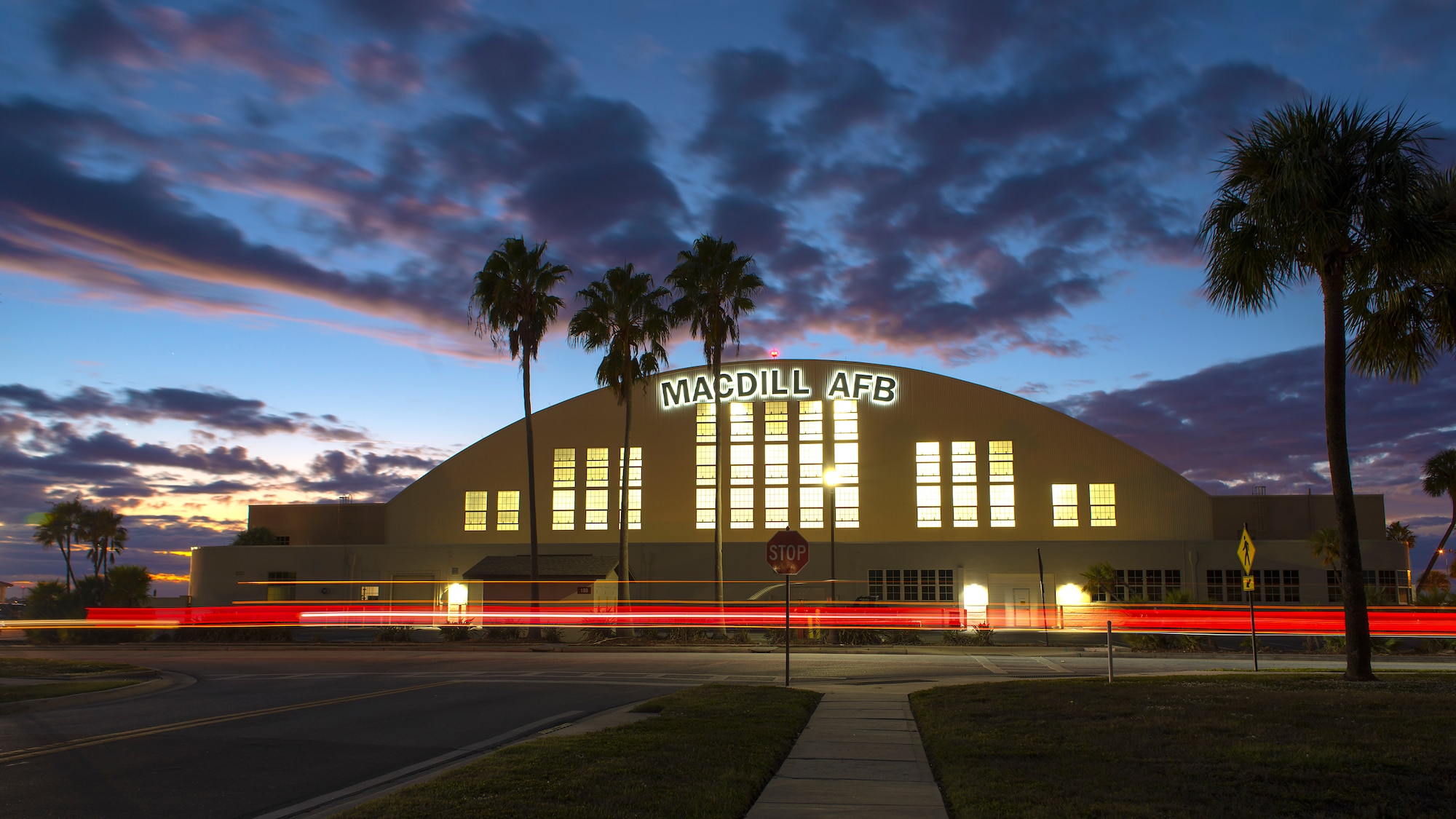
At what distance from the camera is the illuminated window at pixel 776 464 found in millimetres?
50656

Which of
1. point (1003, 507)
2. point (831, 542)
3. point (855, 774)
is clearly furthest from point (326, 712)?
point (1003, 507)

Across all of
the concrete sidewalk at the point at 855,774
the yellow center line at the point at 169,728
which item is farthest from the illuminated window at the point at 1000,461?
the concrete sidewalk at the point at 855,774

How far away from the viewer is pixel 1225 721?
13.3 m

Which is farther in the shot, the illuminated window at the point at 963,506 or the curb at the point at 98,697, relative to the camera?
the illuminated window at the point at 963,506

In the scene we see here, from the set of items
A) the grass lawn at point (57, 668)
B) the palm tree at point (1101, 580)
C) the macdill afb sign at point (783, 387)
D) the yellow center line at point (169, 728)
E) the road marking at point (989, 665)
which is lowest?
the road marking at point (989, 665)

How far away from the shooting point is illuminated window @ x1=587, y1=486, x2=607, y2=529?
171ft

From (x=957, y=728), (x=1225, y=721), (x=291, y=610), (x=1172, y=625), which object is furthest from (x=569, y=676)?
(x=291, y=610)

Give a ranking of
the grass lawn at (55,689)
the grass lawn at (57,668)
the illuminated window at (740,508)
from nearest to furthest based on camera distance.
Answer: the grass lawn at (55,689)
the grass lawn at (57,668)
the illuminated window at (740,508)

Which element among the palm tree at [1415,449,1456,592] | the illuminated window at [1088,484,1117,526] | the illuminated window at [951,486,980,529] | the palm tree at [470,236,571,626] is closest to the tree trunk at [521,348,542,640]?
the palm tree at [470,236,571,626]

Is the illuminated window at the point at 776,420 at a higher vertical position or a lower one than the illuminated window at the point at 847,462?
higher

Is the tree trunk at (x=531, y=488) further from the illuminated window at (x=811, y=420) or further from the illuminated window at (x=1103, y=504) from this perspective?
the illuminated window at (x=1103, y=504)

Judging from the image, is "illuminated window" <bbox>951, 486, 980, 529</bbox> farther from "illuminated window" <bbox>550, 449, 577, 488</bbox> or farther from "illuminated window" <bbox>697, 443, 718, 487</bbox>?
"illuminated window" <bbox>550, 449, 577, 488</bbox>

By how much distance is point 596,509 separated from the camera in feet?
172

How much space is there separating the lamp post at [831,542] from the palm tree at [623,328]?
8.78 meters
